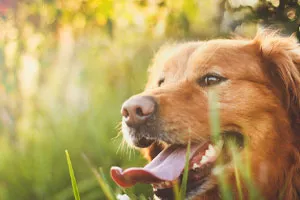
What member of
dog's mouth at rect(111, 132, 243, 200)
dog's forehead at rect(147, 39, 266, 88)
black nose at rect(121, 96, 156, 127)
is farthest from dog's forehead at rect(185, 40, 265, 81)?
black nose at rect(121, 96, 156, 127)

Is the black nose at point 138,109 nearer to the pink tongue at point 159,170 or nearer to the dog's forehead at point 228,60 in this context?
the pink tongue at point 159,170

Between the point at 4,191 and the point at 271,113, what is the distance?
2.36m

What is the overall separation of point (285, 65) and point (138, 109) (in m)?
0.98

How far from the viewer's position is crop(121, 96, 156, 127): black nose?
3086 millimetres

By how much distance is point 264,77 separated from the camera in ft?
11.2

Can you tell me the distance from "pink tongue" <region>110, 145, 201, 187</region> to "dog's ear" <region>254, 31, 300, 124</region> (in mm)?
652

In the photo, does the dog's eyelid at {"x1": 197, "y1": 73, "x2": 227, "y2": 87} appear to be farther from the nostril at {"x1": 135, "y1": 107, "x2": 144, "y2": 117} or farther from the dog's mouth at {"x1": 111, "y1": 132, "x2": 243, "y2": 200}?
the nostril at {"x1": 135, "y1": 107, "x2": 144, "y2": 117}

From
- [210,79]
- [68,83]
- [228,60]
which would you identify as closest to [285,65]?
[228,60]

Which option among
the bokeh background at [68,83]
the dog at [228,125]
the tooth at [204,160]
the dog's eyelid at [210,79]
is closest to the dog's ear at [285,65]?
the dog at [228,125]

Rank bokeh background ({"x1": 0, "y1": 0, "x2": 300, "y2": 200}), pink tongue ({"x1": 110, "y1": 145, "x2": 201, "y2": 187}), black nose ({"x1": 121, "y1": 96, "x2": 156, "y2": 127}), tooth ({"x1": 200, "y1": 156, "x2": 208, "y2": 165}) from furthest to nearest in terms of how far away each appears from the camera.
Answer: bokeh background ({"x1": 0, "y1": 0, "x2": 300, "y2": 200}) → tooth ({"x1": 200, "y1": 156, "x2": 208, "y2": 165}) → black nose ({"x1": 121, "y1": 96, "x2": 156, "y2": 127}) → pink tongue ({"x1": 110, "y1": 145, "x2": 201, "y2": 187})

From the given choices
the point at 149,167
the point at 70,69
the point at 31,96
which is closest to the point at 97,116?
the point at 31,96

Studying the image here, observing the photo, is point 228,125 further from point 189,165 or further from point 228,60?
point 228,60

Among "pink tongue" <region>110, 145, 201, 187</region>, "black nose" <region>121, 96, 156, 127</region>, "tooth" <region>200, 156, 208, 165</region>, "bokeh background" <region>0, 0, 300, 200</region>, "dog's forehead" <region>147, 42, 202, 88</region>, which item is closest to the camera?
"pink tongue" <region>110, 145, 201, 187</region>

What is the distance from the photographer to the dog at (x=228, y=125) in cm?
316
